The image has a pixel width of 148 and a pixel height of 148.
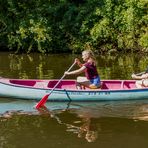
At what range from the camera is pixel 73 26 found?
27.4 meters

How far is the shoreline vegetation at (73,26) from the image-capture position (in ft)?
85.3

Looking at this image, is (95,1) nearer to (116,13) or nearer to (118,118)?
(116,13)

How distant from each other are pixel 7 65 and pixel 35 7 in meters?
7.51

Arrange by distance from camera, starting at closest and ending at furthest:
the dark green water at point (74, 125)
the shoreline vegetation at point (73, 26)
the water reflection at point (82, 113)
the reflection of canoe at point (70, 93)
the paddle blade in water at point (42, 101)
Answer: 1. the dark green water at point (74, 125)
2. the water reflection at point (82, 113)
3. the paddle blade in water at point (42, 101)
4. the reflection of canoe at point (70, 93)
5. the shoreline vegetation at point (73, 26)

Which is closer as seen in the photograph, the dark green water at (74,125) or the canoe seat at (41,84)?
the dark green water at (74,125)

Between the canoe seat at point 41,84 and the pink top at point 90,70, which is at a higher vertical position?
the pink top at point 90,70

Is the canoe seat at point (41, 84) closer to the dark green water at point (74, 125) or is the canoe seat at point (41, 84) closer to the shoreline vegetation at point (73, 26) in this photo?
the dark green water at point (74, 125)

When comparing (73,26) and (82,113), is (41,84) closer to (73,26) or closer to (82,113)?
(82,113)

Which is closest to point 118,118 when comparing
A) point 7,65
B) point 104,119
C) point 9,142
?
point 104,119

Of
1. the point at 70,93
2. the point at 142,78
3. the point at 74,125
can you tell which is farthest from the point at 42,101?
the point at 142,78

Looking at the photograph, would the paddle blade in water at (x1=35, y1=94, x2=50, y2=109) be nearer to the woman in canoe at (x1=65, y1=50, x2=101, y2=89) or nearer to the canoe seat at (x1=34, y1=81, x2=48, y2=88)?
the woman in canoe at (x1=65, y1=50, x2=101, y2=89)

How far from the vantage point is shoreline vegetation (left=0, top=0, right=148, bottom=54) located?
2598 cm

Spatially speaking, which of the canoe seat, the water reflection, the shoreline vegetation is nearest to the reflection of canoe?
the water reflection

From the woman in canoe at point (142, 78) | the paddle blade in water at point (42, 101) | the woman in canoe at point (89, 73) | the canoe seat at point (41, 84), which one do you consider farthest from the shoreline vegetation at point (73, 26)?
the paddle blade in water at point (42, 101)
